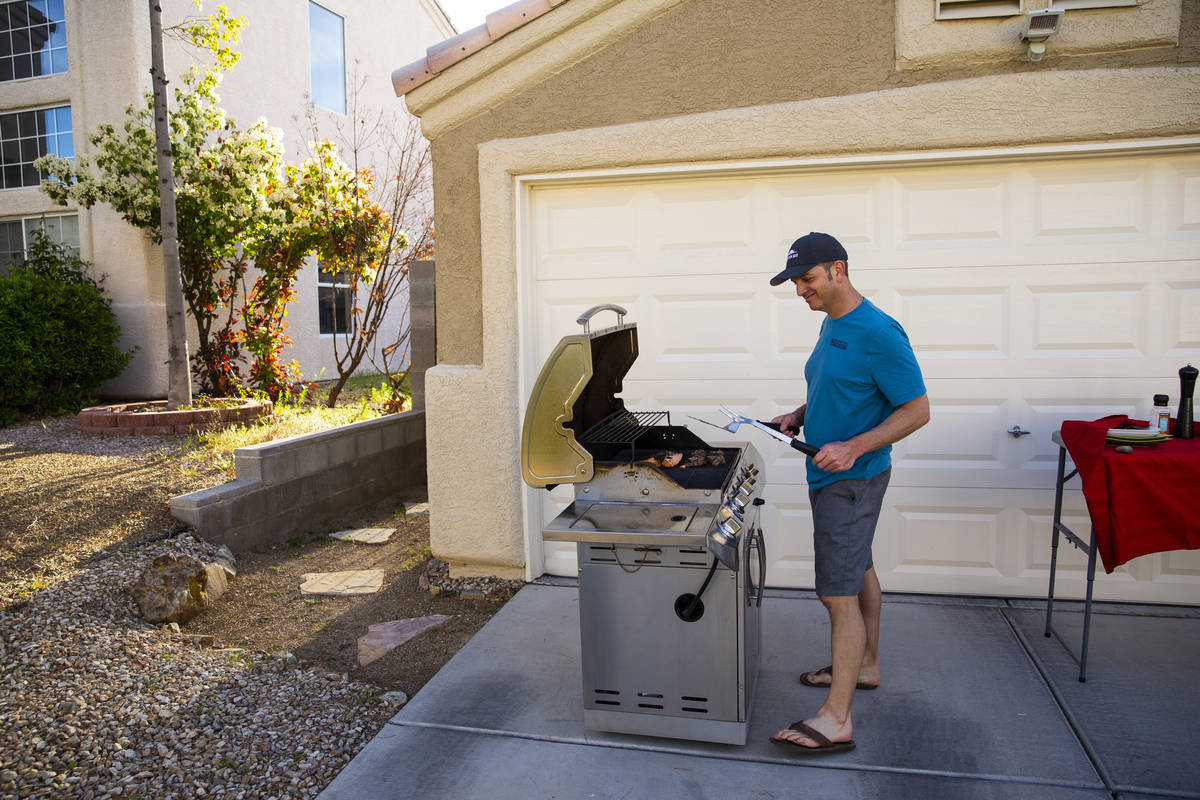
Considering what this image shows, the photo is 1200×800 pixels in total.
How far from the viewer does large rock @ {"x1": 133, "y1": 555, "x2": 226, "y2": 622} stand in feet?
15.8

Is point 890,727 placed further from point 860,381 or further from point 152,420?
point 152,420

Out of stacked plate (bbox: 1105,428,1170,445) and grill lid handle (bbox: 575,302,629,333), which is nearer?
grill lid handle (bbox: 575,302,629,333)

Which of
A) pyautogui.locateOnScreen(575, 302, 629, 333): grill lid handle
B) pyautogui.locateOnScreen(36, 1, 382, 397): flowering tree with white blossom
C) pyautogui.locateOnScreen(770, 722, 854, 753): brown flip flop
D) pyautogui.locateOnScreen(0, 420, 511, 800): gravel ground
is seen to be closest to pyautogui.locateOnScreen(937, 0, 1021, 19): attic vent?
pyautogui.locateOnScreen(575, 302, 629, 333): grill lid handle

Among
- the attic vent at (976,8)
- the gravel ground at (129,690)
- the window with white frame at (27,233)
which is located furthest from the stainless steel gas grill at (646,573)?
the window with white frame at (27,233)

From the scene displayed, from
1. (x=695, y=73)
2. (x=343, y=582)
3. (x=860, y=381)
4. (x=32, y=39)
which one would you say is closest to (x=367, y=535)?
(x=343, y=582)

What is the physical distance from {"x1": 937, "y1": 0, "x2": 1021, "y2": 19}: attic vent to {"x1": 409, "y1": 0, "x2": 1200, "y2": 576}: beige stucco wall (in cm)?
22

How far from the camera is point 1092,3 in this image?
14.3 ft

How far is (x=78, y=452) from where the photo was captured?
7398 mm

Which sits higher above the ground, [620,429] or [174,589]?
[620,429]

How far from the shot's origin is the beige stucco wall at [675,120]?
14.5 ft

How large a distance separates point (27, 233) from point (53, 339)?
118 inches

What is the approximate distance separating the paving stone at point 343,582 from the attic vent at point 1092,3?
16.9ft

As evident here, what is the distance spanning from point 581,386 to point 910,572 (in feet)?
9.11

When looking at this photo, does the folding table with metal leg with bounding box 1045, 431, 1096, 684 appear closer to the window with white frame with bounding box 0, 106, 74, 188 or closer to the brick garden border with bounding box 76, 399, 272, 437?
the brick garden border with bounding box 76, 399, 272, 437
